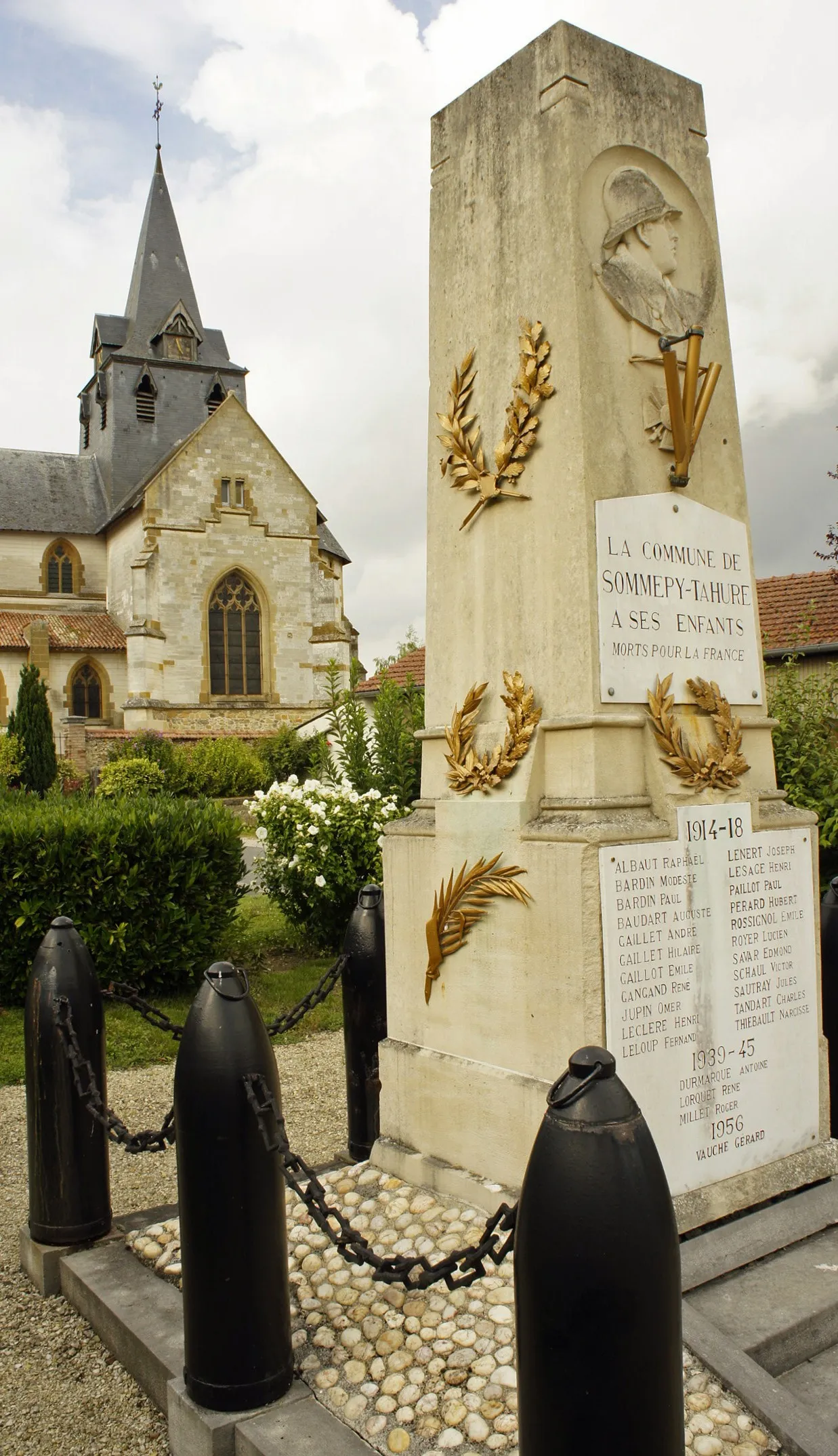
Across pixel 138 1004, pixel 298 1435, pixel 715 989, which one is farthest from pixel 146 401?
pixel 298 1435

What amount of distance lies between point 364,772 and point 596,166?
7.85m

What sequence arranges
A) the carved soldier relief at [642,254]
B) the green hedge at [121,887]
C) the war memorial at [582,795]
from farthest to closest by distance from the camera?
the green hedge at [121,887]
the carved soldier relief at [642,254]
the war memorial at [582,795]

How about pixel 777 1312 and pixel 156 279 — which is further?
pixel 156 279

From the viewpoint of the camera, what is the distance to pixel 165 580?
112 feet

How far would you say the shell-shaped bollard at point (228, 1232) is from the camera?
111 inches

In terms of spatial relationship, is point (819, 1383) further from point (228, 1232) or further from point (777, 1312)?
point (228, 1232)

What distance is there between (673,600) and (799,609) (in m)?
16.0

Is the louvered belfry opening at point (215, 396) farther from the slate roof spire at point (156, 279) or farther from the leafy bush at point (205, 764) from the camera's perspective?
the leafy bush at point (205, 764)

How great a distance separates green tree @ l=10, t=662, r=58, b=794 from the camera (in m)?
28.1

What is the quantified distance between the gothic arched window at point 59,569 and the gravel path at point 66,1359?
112 feet

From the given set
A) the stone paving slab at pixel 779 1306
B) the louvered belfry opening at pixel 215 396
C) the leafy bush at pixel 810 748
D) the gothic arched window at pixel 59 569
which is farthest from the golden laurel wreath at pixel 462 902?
the louvered belfry opening at pixel 215 396

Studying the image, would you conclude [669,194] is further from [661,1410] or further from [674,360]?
[661,1410]

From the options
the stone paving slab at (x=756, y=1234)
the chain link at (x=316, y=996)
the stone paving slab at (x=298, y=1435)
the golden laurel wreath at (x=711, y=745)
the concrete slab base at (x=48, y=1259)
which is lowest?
the concrete slab base at (x=48, y=1259)

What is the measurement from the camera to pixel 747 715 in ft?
13.4
